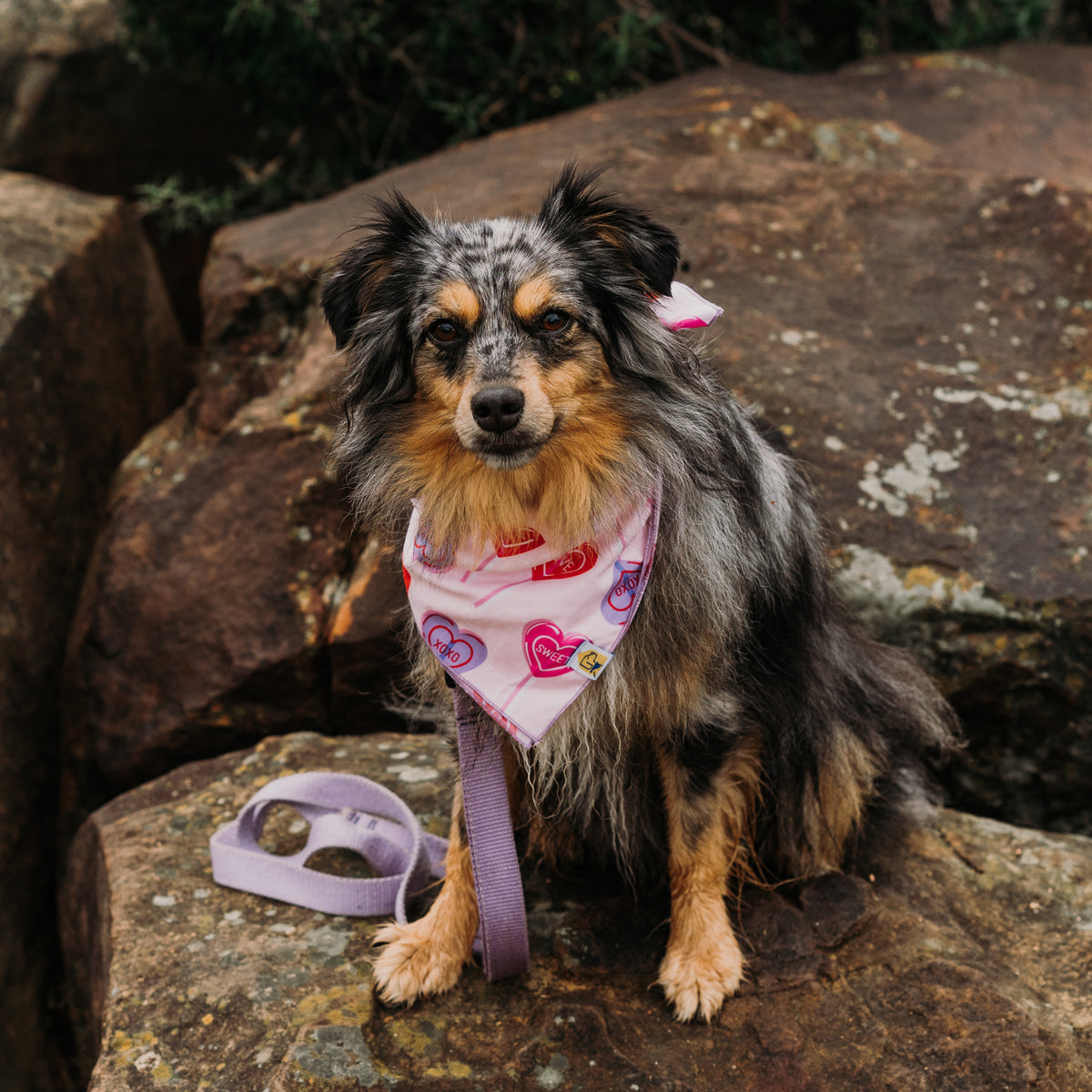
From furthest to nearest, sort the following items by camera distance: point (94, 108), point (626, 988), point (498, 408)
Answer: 1. point (94, 108)
2. point (626, 988)
3. point (498, 408)

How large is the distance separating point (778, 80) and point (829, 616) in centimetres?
428

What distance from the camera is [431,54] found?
274 inches

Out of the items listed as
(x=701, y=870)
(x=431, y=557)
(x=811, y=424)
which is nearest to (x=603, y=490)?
(x=431, y=557)

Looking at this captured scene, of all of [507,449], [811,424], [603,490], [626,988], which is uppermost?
[507,449]

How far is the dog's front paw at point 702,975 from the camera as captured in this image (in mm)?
2762

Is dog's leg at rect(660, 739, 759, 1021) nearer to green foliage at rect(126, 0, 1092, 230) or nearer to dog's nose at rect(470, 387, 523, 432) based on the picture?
dog's nose at rect(470, 387, 523, 432)

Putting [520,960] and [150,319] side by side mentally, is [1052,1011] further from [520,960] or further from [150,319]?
[150,319]

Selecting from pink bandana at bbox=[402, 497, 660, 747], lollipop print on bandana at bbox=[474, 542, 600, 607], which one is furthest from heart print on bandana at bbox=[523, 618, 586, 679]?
lollipop print on bandana at bbox=[474, 542, 600, 607]

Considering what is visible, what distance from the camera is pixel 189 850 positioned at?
11.1 ft

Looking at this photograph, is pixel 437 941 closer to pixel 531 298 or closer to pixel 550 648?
pixel 550 648

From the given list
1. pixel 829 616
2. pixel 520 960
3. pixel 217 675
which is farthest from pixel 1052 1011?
pixel 217 675

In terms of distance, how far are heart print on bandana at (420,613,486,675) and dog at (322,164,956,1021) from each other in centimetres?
20

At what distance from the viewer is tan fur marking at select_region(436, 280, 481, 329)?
8.74 feet

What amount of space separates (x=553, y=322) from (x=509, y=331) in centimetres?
11
